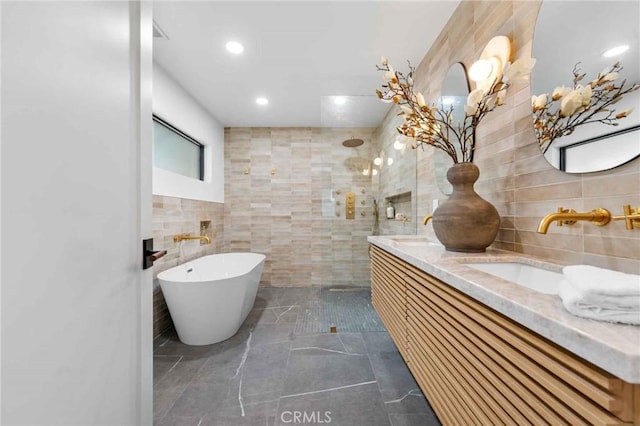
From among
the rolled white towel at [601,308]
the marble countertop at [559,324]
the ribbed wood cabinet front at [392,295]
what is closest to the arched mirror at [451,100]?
the ribbed wood cabinet front at [392,295]

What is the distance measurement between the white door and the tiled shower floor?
27.7 inches

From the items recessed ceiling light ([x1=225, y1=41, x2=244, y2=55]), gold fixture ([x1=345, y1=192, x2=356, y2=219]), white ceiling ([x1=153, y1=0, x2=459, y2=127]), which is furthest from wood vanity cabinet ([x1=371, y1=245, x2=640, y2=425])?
recessed ceiling light ([x1=225, y1=41, x2=244, y2=55])

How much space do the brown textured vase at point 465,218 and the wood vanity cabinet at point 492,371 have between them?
275mm

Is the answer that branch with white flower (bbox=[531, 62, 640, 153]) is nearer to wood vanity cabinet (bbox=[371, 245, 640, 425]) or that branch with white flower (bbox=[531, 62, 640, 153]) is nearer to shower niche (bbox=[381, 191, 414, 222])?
wood vanity cabinet (bbox=[371, 245, 640, 425])

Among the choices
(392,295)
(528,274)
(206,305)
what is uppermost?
(528,274)

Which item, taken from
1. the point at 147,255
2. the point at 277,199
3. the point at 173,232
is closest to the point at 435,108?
the point at 147,255

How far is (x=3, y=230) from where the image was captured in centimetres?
44

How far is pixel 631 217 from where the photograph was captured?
684mm

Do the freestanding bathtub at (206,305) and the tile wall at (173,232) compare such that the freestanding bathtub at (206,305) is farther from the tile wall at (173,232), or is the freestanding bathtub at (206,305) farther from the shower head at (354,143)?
the shower head at (354,143)

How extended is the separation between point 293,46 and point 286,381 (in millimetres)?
→ 2534

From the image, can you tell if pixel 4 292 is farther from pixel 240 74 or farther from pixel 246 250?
pixel 246 250

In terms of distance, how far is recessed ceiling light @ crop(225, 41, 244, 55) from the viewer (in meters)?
1.91

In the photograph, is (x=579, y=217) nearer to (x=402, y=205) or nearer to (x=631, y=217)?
(x=631, y=217)

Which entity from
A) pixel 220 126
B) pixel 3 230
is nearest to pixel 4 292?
pixel 3 230
